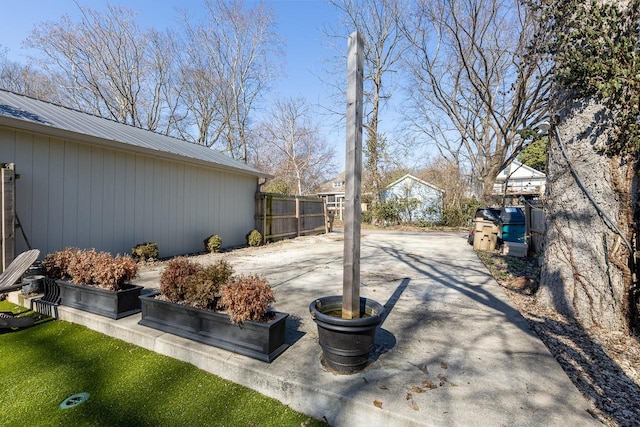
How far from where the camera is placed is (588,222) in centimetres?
326

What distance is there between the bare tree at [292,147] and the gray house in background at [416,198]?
22.9 feet

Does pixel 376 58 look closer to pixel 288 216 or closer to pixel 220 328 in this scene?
pixel 288 216

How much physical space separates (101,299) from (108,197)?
130 inches

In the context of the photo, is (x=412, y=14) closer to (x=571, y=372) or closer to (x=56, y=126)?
(x=56, y=126)

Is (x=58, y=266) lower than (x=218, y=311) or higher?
higher

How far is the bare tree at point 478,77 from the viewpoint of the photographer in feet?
38.2

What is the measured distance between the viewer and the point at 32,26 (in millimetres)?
13836

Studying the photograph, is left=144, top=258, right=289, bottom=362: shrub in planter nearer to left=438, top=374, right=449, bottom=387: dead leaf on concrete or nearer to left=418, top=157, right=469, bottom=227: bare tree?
left=438, top=374, right=449, bottom=387: dead leaf on concrete

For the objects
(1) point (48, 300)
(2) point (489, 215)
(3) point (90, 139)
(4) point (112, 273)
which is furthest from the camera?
(2) point (489, 215)

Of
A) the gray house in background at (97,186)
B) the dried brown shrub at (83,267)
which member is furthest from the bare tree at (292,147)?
the dried brown shrub at (83,267)

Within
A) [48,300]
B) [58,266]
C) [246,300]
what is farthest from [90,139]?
[246,300]

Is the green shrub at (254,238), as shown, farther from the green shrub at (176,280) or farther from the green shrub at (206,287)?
the green shrub at (206,287)

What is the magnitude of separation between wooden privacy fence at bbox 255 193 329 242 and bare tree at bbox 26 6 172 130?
13216mm

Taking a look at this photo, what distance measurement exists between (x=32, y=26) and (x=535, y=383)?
2154 cm
